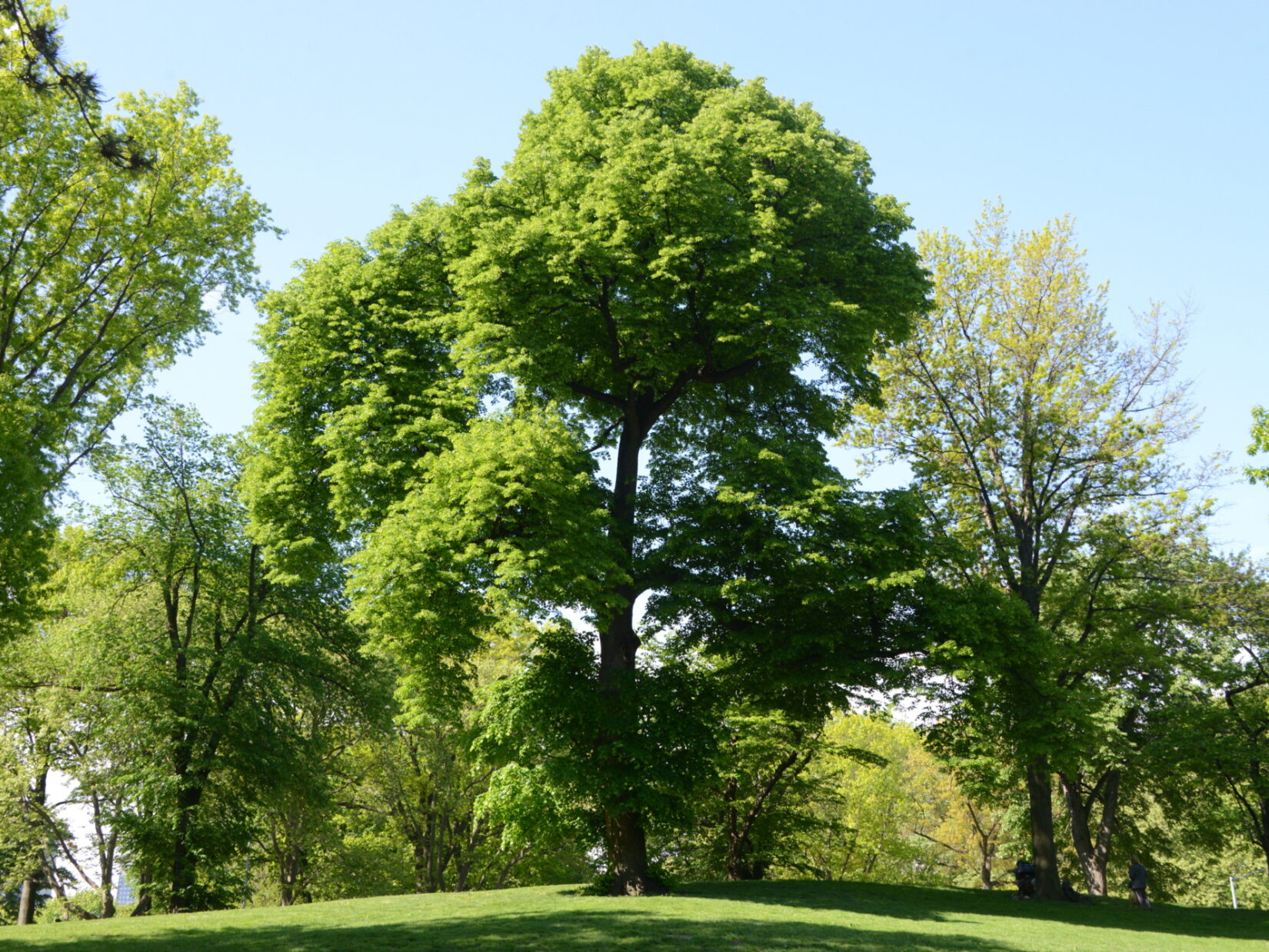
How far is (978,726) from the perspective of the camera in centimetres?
2028

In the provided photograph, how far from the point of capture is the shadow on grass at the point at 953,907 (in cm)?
1734

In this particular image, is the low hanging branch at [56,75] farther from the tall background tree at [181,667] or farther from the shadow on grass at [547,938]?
the tall background tree at [181,667]

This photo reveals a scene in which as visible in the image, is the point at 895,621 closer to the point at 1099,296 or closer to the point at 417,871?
the point at 1099,296

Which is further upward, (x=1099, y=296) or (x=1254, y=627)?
(x=1099, y=296)

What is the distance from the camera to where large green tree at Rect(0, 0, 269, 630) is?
592 inches

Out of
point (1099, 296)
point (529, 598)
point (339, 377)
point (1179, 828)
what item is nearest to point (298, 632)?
point (339, 377)

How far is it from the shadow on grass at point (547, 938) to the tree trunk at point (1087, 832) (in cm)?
1913

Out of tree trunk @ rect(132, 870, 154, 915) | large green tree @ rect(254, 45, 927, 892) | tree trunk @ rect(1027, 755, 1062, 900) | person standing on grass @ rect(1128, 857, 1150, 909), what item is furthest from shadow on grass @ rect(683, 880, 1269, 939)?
tree trunk @ rect(132, 870, 154, 915)

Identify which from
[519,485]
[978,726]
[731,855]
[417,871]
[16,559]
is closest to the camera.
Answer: [16,559]

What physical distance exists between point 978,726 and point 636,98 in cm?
1533

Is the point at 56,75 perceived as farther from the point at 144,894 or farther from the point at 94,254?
the point at 144,894

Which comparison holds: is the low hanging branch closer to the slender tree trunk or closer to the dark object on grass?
the slender tree trunk

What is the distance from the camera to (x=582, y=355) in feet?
69.6

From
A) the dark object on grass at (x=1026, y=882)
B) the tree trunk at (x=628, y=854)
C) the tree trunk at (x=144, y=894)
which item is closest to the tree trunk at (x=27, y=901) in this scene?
the tree trunk at (x=144, y=894)
